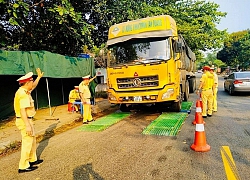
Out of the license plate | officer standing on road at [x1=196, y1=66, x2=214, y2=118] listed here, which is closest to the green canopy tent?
the license plate

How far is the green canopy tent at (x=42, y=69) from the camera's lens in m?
7.57

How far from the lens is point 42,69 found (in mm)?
8469

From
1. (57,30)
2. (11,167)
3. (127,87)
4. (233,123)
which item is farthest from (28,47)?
(233,123)

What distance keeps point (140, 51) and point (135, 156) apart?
165 inches

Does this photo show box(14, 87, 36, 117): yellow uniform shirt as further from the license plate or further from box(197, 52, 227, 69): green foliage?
box(197, 52, 227, 69): green foliage

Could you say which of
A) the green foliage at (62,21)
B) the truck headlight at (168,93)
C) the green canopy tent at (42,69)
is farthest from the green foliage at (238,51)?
the truck headlight at (168,93)

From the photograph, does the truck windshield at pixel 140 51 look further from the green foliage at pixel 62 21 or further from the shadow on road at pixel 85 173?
the shadow on road at pixel 85 173

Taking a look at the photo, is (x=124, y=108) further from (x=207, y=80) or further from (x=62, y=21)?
(x=62, y=21)

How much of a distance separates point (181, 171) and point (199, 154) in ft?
2.78

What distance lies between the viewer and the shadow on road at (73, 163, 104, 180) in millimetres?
3444

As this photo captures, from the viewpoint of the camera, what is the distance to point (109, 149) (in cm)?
473

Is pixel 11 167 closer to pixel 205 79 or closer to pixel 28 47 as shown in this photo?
pixel 205 79

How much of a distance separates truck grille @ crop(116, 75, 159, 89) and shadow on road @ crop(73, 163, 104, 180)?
385 cm

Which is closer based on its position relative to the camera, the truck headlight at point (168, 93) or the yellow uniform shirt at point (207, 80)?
the truck headlight at point (168, 93)
